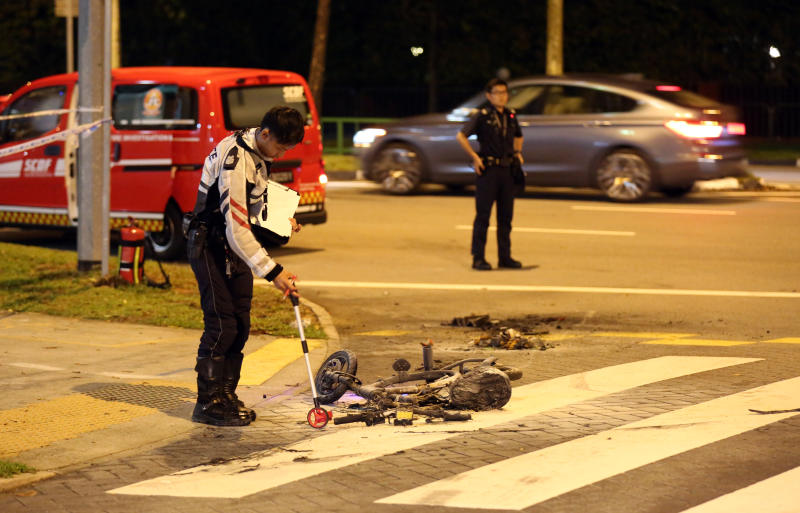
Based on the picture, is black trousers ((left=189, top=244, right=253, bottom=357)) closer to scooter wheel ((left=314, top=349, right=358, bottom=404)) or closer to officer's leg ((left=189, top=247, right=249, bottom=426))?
officer's leg ((left=189, top=247, right=249, bottom=426))

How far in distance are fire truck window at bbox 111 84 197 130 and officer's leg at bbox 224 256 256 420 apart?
6.58 m

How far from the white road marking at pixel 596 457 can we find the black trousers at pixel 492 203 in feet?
19.4

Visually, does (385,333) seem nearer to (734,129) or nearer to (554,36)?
(734,129)

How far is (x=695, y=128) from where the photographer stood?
1930 centimetres

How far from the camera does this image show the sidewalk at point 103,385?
7090mm

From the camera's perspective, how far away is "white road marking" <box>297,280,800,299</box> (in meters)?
12.1

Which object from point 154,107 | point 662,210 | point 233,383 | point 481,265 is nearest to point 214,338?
point 233,383

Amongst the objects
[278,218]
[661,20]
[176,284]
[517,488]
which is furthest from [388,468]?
[661,20]

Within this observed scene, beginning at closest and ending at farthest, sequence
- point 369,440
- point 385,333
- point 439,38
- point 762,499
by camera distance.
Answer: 1. point 762,499
2. point 369,440
3. point 385,333
4. point 439,38

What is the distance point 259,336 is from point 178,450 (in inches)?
126

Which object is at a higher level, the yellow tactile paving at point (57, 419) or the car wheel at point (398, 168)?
the car wheel at point (398, 168)

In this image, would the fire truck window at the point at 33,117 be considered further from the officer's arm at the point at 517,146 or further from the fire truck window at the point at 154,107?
the officer's arm at the point at 517,146

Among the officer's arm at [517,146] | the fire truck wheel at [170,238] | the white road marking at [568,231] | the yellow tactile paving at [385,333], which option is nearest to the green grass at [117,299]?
the yellow tactile paving at [385,333]

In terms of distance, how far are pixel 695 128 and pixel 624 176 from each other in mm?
1163
